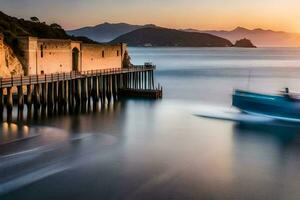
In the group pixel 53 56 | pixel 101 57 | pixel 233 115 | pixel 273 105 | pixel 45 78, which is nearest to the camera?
pixel 45 78

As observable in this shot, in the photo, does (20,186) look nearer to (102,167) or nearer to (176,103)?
(102,167)

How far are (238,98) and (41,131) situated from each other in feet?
53.7

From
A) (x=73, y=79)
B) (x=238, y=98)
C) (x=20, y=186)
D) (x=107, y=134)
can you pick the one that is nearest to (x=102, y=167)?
(x=20, y=186)

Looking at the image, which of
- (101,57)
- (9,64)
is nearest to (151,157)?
(9,64)

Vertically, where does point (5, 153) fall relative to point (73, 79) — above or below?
below

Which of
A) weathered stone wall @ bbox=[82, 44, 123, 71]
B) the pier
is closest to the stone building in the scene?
weathered stone wall @ bbox=[82, 44, 123, 71]

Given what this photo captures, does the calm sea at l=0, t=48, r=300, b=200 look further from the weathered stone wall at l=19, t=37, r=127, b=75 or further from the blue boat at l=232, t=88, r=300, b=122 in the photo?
the weathered stone wall at l=19, t=37, r=127, b=75

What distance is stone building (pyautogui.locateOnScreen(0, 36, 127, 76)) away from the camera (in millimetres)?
35188

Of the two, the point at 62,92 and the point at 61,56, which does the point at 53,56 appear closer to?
the point at 61,56

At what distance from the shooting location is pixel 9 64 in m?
34.5

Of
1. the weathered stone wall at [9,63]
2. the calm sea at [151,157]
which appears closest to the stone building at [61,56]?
the weathered stone wall at [9,63]

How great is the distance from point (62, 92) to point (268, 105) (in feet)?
45.3

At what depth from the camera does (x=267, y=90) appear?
55625 millimetres

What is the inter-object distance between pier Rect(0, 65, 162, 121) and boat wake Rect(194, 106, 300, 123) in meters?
6.48
